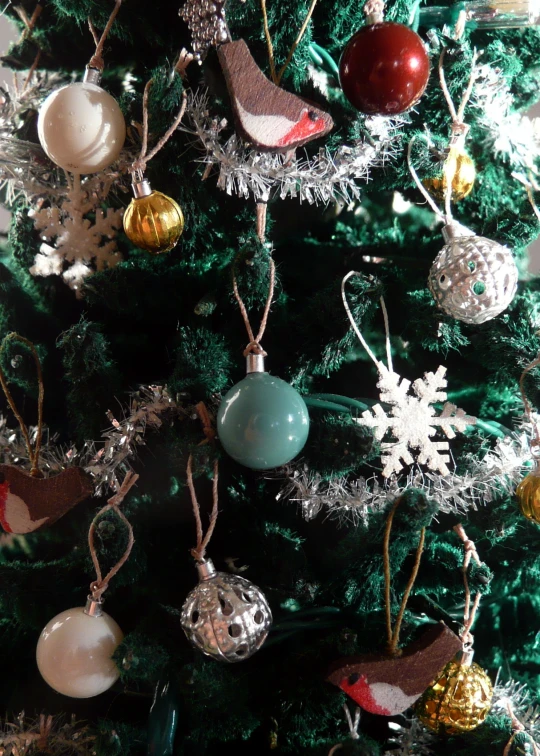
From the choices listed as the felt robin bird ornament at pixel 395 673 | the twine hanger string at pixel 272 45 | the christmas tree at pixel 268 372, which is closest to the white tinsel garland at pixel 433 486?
the christmas tree at pixel 268 372

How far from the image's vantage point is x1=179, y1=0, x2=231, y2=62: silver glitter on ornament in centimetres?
52

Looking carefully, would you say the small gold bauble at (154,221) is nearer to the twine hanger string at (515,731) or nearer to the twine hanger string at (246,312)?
the twine hanger string at (246,312)

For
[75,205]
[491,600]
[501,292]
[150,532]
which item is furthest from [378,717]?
[75,205]

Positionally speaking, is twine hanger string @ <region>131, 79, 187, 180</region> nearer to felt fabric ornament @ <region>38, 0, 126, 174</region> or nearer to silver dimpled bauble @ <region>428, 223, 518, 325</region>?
felt fabric ornament @ <region>38, 0, 126, 174</region>

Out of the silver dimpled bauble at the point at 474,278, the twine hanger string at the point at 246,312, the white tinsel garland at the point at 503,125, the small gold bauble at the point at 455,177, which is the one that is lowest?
the twine hanger string at the point at 246,312

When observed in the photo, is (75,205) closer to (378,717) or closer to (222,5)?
(222,5)

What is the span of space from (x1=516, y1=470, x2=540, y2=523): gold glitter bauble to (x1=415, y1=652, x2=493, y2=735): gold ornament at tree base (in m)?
0.14

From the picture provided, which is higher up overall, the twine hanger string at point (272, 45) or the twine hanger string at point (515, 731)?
the twine hanger string at point (272, 45)

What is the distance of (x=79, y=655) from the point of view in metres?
0.55

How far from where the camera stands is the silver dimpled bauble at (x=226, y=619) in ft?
1.68

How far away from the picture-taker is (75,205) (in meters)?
0.62

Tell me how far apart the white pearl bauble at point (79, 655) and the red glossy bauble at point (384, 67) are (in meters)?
0.50

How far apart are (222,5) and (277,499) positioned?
43cm

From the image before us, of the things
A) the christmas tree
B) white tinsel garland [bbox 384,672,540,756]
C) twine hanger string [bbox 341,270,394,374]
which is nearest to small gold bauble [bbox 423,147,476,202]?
the christmas tree
